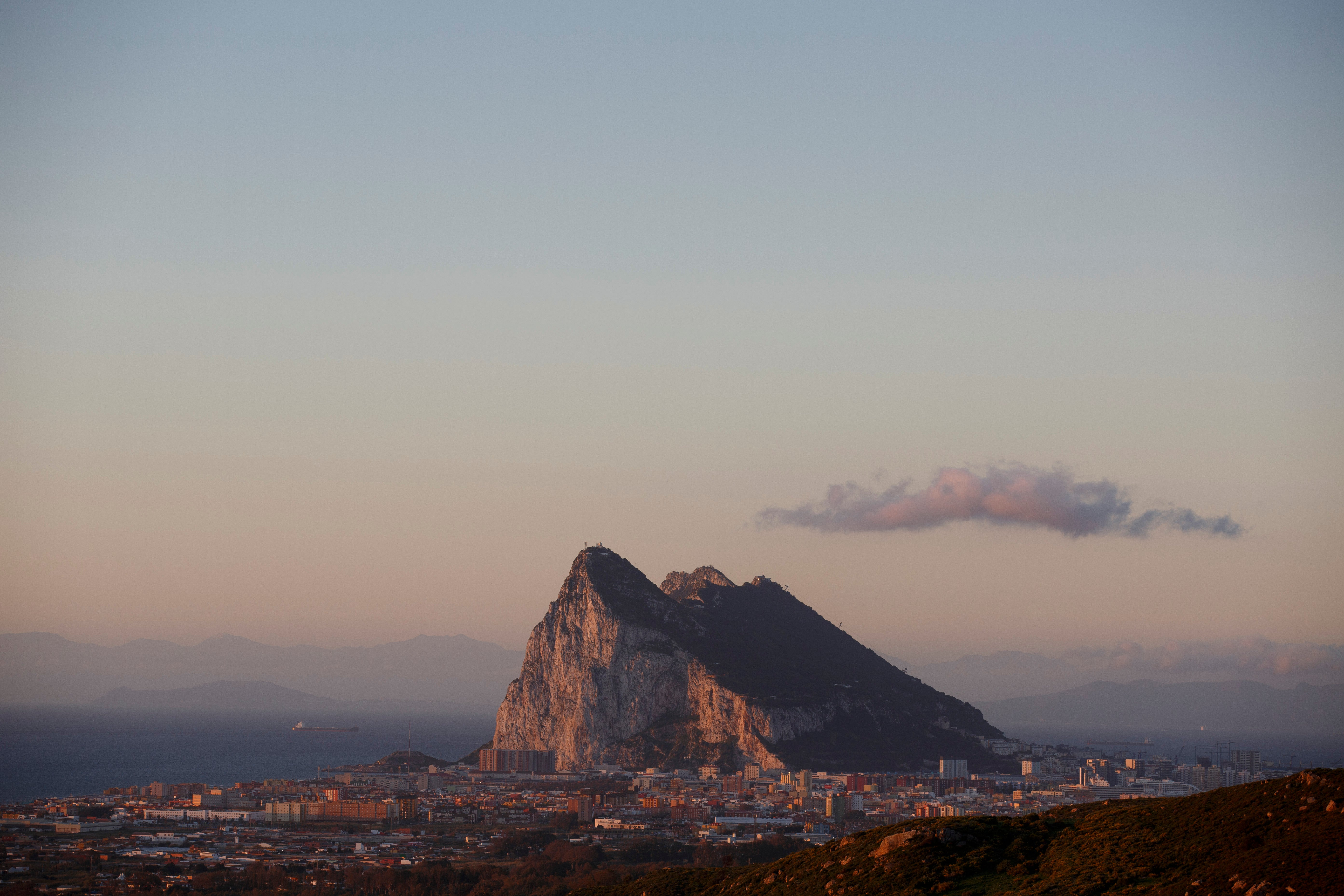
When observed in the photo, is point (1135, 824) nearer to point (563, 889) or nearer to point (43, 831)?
point (563, 889)

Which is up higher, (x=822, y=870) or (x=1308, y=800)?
(x=1308, y=800)

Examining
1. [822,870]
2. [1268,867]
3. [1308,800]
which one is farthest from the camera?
[822,870]

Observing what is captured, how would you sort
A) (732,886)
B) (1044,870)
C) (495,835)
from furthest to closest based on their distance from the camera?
1. (495,835)
2. (732,886)
3. (1044,870)

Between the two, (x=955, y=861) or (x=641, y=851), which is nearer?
(x=955, y=861)

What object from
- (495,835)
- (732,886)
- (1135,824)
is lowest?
(495,835)

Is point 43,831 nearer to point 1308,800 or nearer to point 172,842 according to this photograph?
point 172,842

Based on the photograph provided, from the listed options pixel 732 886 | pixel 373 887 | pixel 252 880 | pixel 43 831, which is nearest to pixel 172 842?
pixel 43 831

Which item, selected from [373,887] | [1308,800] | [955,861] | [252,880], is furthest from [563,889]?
[1308,800]
